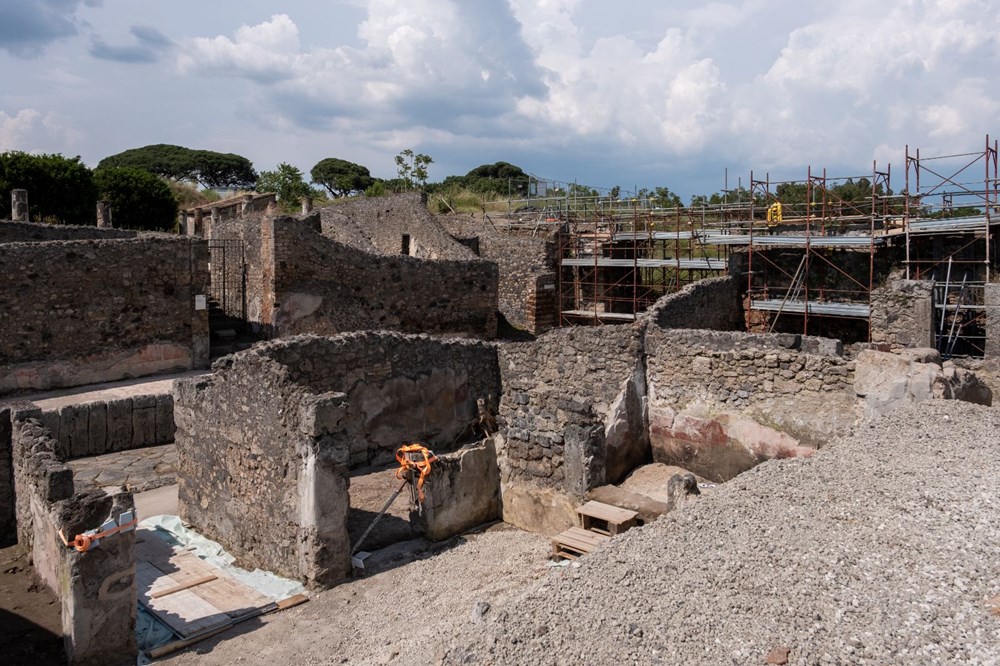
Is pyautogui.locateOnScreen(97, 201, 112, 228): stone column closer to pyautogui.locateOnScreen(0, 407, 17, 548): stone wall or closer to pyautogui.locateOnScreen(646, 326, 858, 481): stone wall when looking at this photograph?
pyautogui.locateOnScreen(0, 407, 17, 548): stone wall

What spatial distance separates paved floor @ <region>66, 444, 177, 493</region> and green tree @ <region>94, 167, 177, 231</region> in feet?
81.1

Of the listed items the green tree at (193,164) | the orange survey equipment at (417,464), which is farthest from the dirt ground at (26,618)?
the green tree at (193,164)

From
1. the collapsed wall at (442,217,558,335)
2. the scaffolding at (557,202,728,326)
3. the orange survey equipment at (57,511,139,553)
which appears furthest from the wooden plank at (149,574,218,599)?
the collapsed wall at (442,217,558,335)

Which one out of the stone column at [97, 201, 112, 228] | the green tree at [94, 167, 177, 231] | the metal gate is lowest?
the metal gate

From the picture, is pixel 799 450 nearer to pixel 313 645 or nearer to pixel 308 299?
pixel 313 645

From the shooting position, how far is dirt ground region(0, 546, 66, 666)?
22.4 feet

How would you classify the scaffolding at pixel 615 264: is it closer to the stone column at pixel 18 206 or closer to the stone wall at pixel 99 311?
the stone wall at pixel 99 311

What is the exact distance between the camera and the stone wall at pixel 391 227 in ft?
84.5

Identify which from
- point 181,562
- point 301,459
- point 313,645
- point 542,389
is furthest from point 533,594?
point 542,389

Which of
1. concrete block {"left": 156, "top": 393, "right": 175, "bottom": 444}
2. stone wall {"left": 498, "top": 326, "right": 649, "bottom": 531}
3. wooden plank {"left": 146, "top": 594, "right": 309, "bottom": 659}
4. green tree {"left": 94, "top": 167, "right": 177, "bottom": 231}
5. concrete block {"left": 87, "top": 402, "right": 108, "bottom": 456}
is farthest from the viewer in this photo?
green tree {"left": 94, "top": 167, "right": 177, "bottom": 231}

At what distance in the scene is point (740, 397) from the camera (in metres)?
10.6

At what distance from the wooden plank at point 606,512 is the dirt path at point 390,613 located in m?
0.58

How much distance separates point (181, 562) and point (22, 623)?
1.52 meters

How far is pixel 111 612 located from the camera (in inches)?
260
